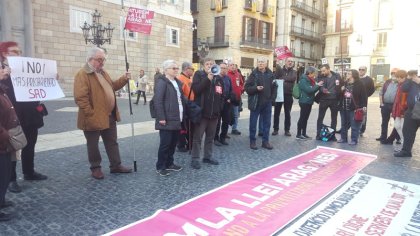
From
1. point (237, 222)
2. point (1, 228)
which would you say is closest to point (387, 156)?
point (237, 222)

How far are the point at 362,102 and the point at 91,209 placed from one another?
20.2 feet

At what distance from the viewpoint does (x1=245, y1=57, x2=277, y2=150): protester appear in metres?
6.52

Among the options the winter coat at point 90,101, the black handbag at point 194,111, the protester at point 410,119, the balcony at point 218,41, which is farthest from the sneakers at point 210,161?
the balcony at point 218,41

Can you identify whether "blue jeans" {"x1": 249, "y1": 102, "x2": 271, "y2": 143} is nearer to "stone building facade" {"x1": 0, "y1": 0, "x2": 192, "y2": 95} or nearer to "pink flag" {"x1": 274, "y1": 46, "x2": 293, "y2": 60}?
"pink flag" {"x1": 274, "y1": 46, "x2": 293, "y2": 60}

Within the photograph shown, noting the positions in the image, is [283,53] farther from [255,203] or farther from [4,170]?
[4,170]

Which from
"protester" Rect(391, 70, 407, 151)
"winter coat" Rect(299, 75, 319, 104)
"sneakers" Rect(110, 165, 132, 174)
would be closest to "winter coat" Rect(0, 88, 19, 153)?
"sneakers" Rect(110, 165, 132, 174)

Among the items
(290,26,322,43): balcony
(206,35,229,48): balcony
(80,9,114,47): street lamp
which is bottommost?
(80,9,114,47): street lamp

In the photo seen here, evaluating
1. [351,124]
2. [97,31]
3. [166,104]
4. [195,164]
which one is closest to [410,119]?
[351,124]

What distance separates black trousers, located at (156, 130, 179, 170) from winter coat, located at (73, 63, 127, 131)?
0.81 meters

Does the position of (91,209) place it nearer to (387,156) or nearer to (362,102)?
(387,156)

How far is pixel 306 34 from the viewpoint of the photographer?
4519cm

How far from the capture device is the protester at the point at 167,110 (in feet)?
15.3

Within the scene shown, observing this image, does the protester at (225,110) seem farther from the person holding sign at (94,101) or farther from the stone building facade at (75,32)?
the stone building facade at (75,32)

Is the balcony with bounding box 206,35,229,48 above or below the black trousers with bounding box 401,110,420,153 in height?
above
